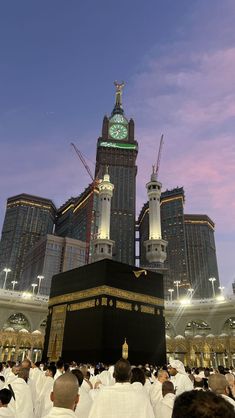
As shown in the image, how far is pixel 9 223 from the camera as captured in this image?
5290 inches

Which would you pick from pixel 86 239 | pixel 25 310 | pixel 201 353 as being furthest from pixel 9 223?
pixel 201 353

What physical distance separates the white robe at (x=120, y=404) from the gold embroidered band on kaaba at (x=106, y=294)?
69.9ft

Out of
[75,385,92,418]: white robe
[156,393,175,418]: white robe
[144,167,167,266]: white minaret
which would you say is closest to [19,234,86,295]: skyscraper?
[144,167,167,266]: white minaret

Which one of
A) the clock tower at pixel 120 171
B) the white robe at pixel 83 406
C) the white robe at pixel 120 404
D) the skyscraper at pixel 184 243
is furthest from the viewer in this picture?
the skyscraper at pixel 184 243

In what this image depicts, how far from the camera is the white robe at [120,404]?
9.41 feet

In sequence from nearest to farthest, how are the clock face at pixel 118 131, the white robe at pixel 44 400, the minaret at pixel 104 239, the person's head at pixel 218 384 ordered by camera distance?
the person's head at pixel 218 384, the white robe at pixel 44 400, the minaret at pixel 104 239, the clock face at pixel 118 131

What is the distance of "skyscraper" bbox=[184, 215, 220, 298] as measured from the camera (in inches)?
4732

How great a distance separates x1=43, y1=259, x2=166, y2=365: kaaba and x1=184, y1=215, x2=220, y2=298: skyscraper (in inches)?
3709

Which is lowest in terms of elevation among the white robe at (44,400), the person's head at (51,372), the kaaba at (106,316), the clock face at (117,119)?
the white robe at (44,400)

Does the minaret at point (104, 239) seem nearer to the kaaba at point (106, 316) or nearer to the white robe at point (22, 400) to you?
the kaaba at point (106, 316)

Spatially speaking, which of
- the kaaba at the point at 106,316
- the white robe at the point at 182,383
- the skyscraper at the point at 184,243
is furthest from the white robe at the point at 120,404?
the skyscraper at the point at 184,243

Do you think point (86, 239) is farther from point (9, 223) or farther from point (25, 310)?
point (25, 310)

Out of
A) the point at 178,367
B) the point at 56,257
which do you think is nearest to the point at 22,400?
the point at 178,367

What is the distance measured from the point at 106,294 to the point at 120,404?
70.5 feet
